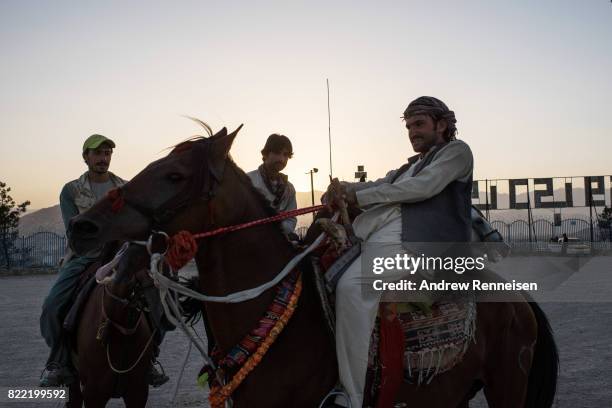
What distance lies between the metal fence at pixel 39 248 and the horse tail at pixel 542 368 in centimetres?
3766

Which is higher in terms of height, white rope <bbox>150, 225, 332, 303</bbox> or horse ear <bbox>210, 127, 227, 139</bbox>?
horse ear <bbox>210, 127, 227, 139</bbox>

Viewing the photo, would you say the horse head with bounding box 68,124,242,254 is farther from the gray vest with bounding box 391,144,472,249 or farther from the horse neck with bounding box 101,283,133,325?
the horse neck with bounding box 101,283,133,325

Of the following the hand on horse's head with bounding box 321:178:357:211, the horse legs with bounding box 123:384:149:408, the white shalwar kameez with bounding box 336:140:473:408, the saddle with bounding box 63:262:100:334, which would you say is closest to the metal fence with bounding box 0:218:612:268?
the saddle with bounding box 63:262:100:334

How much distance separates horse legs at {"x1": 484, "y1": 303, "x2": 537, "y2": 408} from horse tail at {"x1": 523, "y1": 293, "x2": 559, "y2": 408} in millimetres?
326

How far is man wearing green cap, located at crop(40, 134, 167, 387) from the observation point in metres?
5.73

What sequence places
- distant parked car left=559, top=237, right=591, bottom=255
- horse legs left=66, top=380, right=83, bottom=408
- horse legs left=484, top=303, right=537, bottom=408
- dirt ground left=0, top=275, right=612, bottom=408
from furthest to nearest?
distant parked car left=559, top=237, right=591, bottom=255 → dirt ground left=0, top=275, right=612, bottom=408 → horse legs left=66, top=380, right=83, bottom=408 → horse legs left=484, top=303, right=537, bottom=408

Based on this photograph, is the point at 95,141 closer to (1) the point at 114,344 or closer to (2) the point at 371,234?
(1) the point at 114,344

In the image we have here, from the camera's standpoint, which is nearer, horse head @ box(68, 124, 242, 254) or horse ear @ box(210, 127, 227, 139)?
horse head @ box(68, 124, 242, 254)

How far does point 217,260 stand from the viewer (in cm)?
346

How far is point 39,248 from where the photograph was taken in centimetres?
4094

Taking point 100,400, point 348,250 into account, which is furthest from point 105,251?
point 348,250

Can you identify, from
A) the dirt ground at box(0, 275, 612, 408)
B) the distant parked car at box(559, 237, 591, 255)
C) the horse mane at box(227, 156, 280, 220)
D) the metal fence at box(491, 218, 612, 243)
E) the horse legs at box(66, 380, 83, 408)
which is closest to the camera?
the horse mane at box(227, 156, 280, 220)

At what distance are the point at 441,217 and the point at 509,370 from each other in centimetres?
131

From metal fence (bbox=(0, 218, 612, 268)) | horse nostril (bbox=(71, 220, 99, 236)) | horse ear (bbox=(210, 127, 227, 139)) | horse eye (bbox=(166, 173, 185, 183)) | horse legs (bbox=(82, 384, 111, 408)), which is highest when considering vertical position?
horse ear (bbox=(210, 127, 227, 139))
